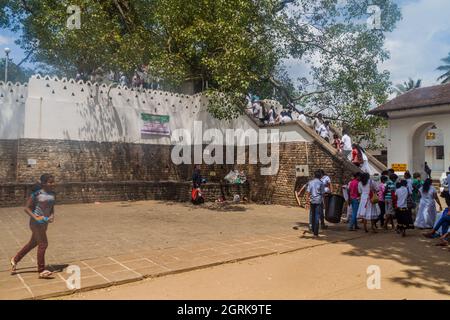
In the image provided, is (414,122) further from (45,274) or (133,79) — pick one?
(45,274)

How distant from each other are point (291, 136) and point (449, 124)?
6848 millimetres

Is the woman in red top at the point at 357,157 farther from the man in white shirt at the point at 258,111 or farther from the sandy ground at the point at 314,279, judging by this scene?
the sandy ground at the point at 314,279

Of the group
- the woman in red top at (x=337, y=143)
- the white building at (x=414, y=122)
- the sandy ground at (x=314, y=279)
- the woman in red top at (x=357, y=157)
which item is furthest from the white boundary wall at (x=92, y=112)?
the sandy ground at (x=314, y=279)

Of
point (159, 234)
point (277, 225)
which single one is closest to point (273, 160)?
point (277, 225)

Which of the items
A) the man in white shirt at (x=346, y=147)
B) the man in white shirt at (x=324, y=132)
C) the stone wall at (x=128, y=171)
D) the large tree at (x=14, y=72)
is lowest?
the stone wall at (x=128, y=171)

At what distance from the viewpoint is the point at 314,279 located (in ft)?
17.2

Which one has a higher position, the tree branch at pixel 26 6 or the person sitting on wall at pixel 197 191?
the tree branch at pixel 26 6

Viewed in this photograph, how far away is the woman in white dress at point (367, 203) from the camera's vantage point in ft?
29.7

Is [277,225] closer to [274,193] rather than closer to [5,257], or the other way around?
[274,193]

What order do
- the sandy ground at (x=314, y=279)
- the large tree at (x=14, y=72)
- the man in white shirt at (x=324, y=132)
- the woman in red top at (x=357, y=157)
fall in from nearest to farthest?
1. the sandy ground at (x=314, y=279)
2. the woman in red top at (x=357, y=157)
3. the man in white shirt at (x=324, y=132)
4. the large tree at (x=14, y=72)

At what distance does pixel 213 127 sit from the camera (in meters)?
16.6

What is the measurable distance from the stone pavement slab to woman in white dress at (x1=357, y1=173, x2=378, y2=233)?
596mm

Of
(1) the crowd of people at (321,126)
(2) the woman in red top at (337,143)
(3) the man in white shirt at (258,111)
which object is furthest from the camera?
(3) the man in white shirt at (258,111)
